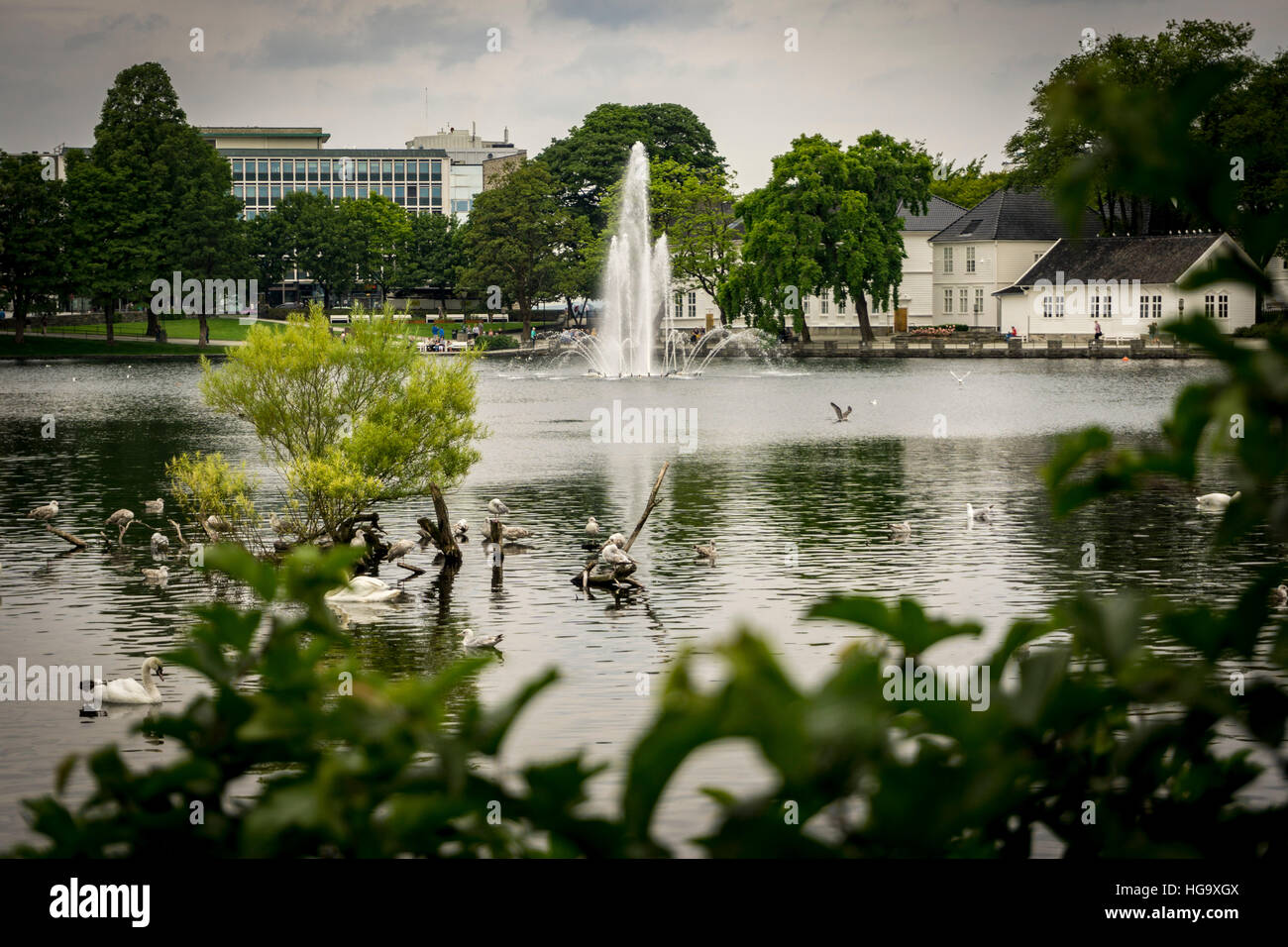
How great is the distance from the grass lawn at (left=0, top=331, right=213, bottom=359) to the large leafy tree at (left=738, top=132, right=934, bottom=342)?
128ft

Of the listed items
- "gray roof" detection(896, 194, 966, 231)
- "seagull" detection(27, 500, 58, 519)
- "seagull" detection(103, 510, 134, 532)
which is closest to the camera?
"seagull" detection(103, 510, 134, 532)

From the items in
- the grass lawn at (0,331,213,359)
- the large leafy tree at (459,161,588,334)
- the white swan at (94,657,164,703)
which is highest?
the large leafy tree at (459,161,588,334)

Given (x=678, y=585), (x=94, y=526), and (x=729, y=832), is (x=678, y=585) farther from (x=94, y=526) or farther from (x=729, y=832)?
(x=729, y=832)

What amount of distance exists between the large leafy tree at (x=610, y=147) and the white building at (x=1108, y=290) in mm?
36831

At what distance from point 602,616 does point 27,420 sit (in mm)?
40205

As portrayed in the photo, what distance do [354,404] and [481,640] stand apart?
7.78 meters

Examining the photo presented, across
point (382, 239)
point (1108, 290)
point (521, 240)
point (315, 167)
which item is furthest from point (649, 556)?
point (315, 167)

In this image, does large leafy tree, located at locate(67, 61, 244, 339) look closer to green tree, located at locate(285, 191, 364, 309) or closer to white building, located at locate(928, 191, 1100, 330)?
green tree, located at locate(285, 191, 364, 309)

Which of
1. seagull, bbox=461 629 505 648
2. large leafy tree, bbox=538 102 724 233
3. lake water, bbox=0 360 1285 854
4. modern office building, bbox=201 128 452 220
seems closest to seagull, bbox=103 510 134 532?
lake water, bbox=0 360 1285 854

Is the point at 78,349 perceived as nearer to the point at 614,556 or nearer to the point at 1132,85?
the point at 1132,85

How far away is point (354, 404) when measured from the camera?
24.6 meters

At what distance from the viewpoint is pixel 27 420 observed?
53.9 meters

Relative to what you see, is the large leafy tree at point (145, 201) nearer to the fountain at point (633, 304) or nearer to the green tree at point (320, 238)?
the green tree at point (320, 238)

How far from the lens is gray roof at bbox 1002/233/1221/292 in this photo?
3903 inches
